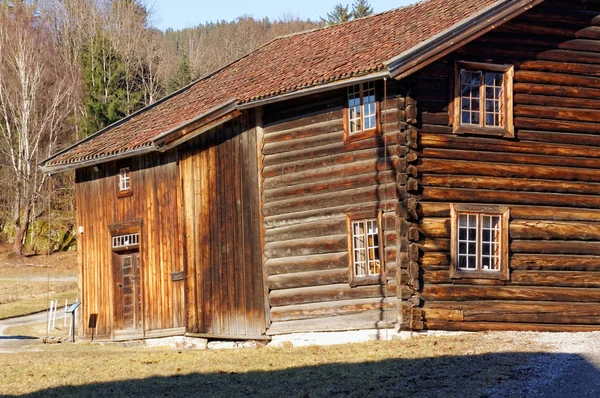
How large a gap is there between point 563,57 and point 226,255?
9072 millimetres

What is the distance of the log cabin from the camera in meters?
21.5

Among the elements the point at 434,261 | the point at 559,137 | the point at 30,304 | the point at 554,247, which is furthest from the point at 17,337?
the point at 559,137

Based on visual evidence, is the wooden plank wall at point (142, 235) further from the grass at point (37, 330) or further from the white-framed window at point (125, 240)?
the grass at point (37, 330)

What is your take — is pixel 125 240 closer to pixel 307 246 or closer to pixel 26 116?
pixel 307 246

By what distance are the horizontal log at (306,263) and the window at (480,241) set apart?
2.53 meters

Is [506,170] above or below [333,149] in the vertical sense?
below

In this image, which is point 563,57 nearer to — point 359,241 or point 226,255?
point 359,241

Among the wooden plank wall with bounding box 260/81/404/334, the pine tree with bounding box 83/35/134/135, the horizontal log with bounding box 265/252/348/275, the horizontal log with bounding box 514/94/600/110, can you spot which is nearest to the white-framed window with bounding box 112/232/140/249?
the wooden plank wall with bounding box 260/81/404/334

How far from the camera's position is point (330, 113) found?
2302cm

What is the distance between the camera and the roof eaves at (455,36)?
67.8 ft

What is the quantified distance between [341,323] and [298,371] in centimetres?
520

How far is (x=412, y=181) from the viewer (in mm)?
21250

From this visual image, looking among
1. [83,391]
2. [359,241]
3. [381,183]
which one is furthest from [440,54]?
[83,391]

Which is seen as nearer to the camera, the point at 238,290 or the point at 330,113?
the point at 330,113
